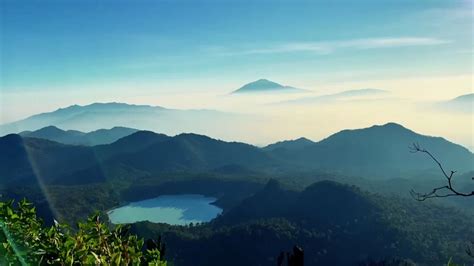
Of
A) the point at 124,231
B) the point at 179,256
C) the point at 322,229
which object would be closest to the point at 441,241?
the point at 322,229

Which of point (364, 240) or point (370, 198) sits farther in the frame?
point (370, 198)

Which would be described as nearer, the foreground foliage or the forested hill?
the foreground foliage

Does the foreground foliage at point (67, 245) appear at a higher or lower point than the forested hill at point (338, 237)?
higher

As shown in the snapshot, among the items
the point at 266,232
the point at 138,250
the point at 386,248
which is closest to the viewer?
the point at 138,250

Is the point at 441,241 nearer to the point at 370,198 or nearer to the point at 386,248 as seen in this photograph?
the point at 386,248

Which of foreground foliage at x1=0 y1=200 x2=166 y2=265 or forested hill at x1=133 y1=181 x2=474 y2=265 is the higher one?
foreground foliage at x1=0 y1=200 x2=166 y2=265

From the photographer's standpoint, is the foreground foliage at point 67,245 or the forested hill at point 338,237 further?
the forested hill at point 338,237

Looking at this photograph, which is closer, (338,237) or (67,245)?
(67,245)

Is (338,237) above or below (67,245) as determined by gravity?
below
